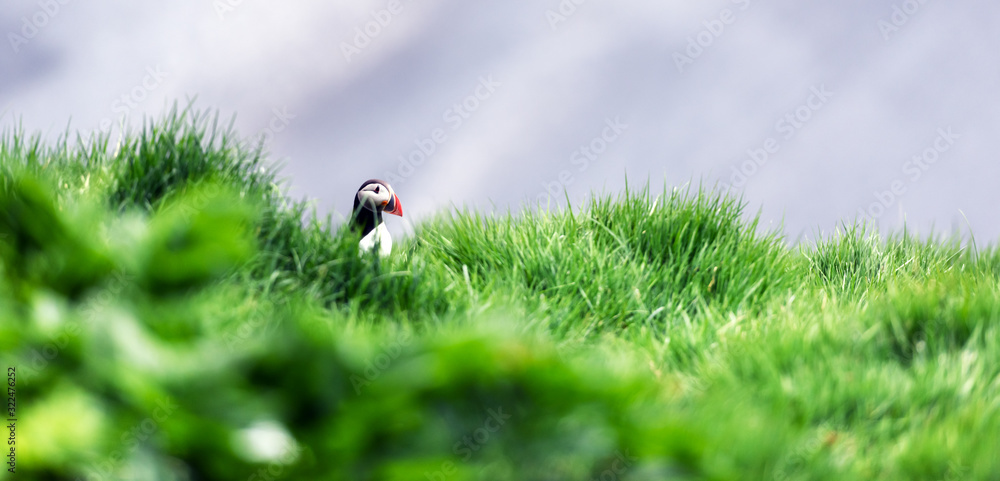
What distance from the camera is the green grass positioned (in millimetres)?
988

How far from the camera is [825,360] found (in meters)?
2.42

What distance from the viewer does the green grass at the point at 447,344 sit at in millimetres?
988

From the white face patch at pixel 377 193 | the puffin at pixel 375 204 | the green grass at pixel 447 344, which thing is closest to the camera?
the green grass at pixel 447 344

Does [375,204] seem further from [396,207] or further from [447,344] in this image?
[447,344]

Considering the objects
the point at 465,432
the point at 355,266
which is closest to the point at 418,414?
the point at 465,432

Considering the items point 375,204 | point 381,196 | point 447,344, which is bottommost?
point 447,344

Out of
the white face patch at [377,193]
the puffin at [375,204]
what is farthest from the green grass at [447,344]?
the white face patch at [377,193]

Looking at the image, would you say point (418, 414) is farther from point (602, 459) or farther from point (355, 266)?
point (355, 266)

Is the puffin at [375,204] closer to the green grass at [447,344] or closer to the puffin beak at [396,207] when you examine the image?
the puffin beak at [396,207]

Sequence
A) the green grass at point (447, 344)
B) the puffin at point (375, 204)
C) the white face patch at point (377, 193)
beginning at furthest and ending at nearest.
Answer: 1. the white face patch at point (377, 193)
2. the puffin at point (375, 204)
3. the green grass at point (447, 344)

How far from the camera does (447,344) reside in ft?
3.09

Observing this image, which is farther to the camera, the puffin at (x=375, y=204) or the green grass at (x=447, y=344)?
the puffin at (x=375, y=204)

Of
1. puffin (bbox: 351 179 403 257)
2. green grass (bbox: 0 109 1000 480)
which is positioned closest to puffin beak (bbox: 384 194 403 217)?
puffin (bbox: 351 179 403 257)

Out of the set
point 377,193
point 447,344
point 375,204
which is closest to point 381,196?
point 377,193
